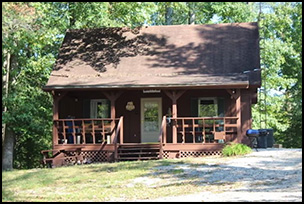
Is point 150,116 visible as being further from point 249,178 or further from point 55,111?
point 249,178

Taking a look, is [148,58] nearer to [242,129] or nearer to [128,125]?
[128,125]

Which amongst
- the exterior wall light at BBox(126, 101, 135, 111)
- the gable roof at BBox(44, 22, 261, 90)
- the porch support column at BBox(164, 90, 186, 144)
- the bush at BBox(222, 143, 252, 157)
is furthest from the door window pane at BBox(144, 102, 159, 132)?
the bush at BBox(222, 143, 252, 157)

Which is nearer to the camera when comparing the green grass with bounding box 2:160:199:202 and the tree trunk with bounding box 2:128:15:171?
the green grass with bounding box 2:160:199:202

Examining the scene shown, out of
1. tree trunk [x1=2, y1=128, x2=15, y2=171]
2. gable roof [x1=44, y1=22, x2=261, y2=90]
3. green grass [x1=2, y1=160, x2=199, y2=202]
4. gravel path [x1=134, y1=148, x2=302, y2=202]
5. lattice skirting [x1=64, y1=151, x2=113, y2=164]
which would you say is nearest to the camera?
gravel path [x1=134, y1=148, x2=302, y2=202]

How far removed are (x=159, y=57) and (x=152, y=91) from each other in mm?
2363

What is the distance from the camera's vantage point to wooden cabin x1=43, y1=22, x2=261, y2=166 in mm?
17062

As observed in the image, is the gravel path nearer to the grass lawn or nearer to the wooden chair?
the grass lawn

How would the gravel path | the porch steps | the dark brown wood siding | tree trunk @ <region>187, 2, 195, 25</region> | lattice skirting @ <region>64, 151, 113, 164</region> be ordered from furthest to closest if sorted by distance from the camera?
tree trunk @ <region>187, 2, 195, 25</region>, the dark brown wood siding, lattice skirting @ <region>64, 151, 113, 164</region>, the porch steps, the gravel path

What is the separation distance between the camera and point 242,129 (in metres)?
18.3

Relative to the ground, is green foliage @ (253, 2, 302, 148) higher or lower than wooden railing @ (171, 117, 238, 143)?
higher

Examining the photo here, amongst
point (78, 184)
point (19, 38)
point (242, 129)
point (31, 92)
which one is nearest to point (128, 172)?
point (78, 184)

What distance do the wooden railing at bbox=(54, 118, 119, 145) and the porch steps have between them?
→ 2.26 feet

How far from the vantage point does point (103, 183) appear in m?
11.4

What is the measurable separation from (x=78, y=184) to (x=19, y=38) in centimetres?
953
